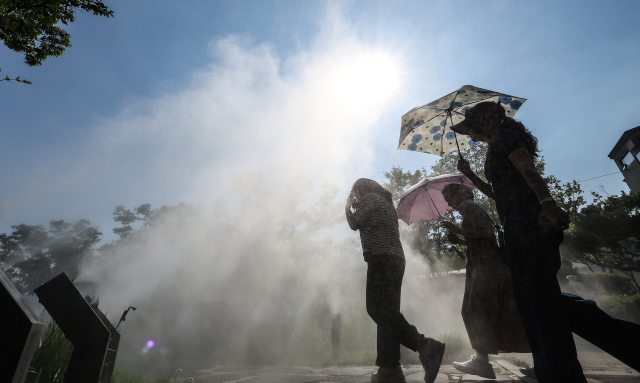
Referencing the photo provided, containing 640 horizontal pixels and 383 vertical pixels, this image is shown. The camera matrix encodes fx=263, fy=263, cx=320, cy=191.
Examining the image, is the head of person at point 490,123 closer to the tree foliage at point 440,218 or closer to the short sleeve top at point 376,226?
the short sleeve top at point 376,226

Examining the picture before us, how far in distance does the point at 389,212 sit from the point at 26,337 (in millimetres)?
2381

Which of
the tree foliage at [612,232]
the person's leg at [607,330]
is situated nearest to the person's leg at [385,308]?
the person's leg at [607,330]

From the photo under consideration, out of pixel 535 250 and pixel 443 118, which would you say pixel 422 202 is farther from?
pixel 535 250

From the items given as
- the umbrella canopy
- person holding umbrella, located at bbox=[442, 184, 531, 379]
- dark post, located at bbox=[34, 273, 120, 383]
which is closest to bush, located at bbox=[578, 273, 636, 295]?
the umbrella canopy

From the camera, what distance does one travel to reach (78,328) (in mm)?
1178

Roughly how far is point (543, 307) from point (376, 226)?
4.26 ft

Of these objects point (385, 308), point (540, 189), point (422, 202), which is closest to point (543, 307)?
point (540, 189)

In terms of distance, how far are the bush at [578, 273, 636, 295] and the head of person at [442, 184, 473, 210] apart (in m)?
12.8

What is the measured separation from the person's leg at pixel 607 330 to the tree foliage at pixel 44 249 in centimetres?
3638

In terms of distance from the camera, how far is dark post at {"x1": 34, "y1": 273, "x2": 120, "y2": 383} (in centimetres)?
115

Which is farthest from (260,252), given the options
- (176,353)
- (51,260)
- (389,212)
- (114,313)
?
(51,260)

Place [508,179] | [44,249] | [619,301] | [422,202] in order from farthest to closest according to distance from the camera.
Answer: [44,249] → [619,301] → [422,202] → [508,179]

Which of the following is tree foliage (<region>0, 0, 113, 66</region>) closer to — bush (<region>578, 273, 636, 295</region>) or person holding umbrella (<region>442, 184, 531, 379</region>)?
person holding umbrella (<region>442, 184, 531, 379</region>)

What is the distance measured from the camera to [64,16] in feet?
19.7
